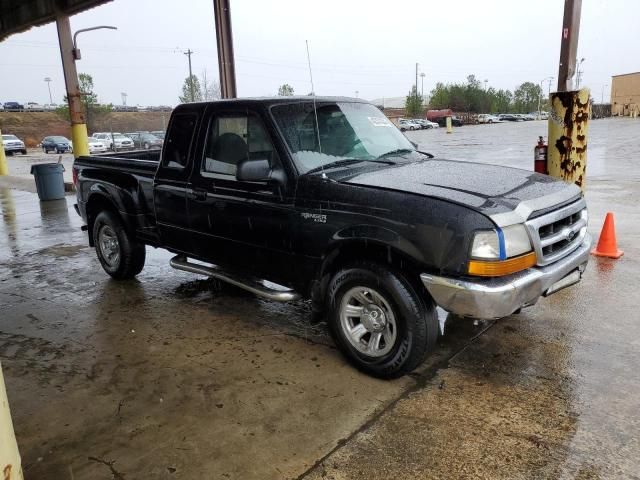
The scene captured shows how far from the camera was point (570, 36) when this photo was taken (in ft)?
20.9

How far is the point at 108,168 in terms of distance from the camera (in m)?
5.77

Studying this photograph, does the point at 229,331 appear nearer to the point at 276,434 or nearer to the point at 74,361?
the point at 74,361

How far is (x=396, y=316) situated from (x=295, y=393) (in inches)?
33.3

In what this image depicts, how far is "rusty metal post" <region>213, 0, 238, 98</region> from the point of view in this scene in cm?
971

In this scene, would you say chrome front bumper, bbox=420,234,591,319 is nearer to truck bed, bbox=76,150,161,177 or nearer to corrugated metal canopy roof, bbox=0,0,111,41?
truck bed, bbox=76,150,161,177

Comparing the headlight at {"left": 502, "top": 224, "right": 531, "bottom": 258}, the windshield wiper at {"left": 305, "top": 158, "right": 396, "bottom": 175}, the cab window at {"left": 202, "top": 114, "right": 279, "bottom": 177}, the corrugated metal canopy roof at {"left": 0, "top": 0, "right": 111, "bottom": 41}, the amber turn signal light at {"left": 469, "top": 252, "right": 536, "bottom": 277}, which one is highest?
the corrugated metal canopy roof at {"left": 0, "top": 0, "right": 111, "bottom": 41}

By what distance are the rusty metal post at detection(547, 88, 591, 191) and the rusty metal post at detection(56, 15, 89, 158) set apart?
11.9 m

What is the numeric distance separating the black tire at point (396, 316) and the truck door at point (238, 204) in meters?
0.65

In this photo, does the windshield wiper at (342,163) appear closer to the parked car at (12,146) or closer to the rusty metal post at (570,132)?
the rusty metal post at (570,132)

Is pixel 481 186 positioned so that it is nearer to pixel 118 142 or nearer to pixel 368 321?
pixel 368 321

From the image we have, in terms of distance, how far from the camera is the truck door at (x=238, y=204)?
4008 mm

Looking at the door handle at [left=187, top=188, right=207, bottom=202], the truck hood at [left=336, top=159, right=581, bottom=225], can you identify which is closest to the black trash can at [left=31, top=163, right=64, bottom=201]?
the door handle at [left=187, top=188, right=207, bottom=202]

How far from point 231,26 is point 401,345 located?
8.36 metres

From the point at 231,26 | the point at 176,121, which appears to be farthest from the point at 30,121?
the point at 176,121
